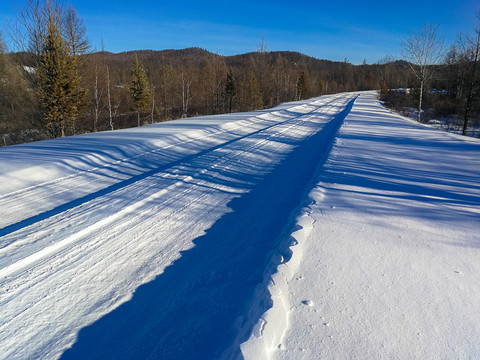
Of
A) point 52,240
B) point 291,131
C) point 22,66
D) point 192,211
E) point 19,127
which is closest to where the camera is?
point 52,240

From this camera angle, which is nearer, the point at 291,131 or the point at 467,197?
the point at 467,197

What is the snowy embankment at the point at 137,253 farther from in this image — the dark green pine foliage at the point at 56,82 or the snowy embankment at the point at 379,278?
the dark green pine foliage at the point at 56,82

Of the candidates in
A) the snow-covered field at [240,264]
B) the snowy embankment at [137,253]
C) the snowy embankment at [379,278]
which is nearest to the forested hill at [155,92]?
the snowy embankment at [137,253]

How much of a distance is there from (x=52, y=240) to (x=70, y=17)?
26.1 meters

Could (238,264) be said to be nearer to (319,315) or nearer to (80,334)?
(319,315)

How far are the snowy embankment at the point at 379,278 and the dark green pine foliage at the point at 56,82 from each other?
17.9 meters

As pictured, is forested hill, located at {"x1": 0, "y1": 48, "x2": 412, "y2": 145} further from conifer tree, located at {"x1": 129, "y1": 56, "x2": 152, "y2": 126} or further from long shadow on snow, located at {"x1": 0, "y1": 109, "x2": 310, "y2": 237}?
long shadow on snow, located at {"x1": 0, "y1": 109, "x2": 310, "y2": 237}

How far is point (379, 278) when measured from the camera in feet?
8.88

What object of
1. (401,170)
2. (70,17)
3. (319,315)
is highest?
(70,17)

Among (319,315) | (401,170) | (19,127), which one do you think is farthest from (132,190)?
(19,127)

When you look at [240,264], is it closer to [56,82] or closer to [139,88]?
[56,82]

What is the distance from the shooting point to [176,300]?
270 cm

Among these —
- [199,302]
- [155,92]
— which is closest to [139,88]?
[155,92]

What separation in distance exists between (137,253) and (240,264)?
52.3 inches
